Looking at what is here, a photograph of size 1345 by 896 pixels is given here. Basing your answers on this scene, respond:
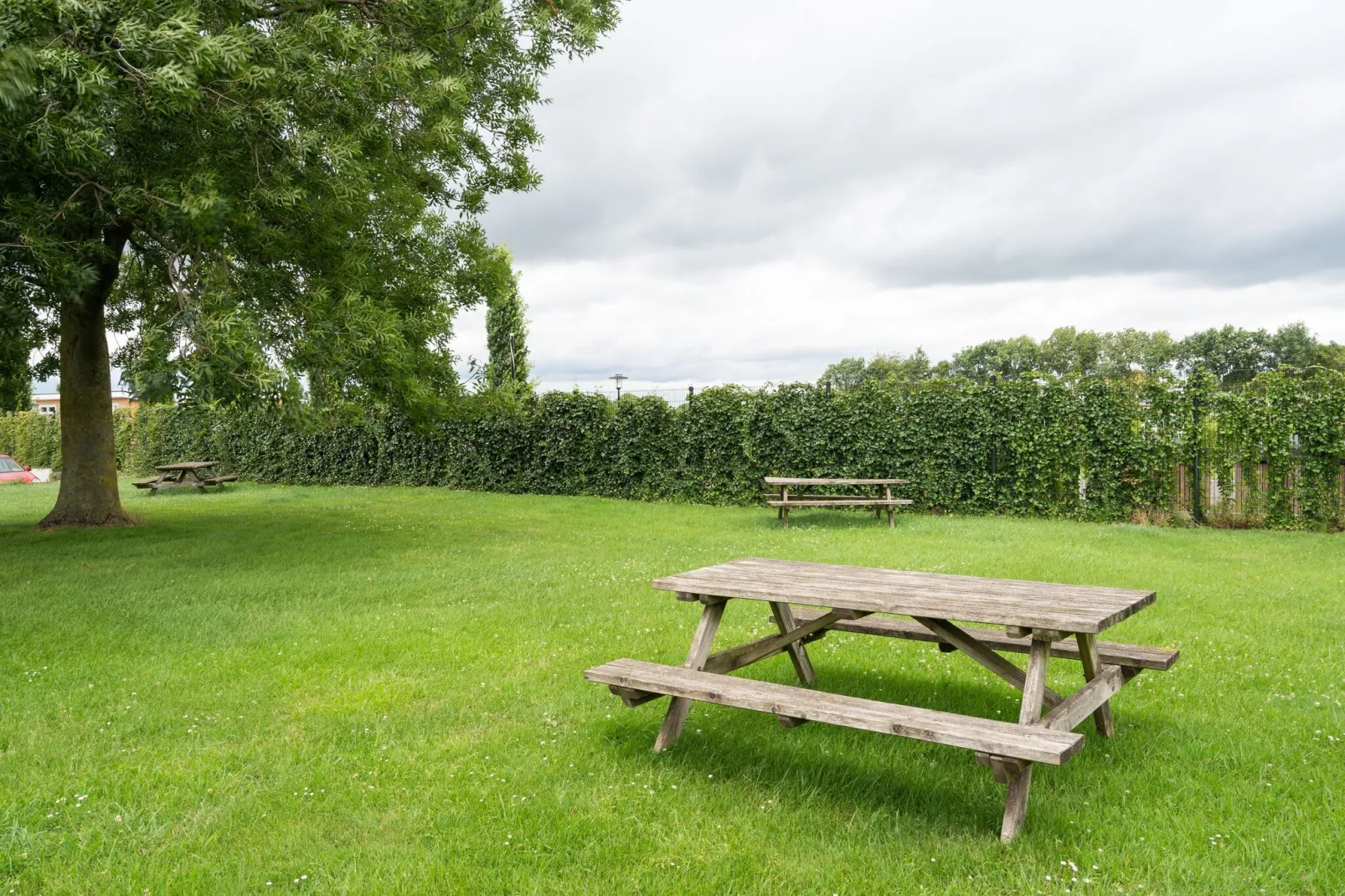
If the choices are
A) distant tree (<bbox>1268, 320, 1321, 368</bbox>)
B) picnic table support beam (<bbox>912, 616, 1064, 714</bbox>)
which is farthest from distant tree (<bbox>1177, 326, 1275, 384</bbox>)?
picnic table support beam (<bbox>912, 616, 1064, 714</bbox>)

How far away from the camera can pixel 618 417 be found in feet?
61.7

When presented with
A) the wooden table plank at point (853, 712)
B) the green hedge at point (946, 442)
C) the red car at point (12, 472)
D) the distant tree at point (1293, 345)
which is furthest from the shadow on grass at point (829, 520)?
the distant tree at point (1293, 345)

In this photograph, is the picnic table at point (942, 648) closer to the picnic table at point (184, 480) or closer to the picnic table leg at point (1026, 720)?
the picnic table leg at point (1026, 720)

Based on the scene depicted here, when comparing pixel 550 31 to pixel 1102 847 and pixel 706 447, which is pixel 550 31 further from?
pixel 1102 847

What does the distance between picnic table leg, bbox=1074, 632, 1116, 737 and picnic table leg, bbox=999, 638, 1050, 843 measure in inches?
18.0

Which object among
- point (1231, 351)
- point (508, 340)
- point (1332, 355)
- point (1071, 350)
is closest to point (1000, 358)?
point (1071, 350)

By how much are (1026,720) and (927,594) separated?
28.1 inches

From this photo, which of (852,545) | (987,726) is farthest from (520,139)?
(987,726)

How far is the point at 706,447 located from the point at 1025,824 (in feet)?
46.8

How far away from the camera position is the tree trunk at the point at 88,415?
39.9 feet

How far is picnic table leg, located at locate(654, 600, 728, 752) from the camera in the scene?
163 inches

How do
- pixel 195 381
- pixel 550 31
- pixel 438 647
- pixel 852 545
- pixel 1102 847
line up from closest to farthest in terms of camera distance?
pixel 1102 847 → pixel 438 647 → pixel 195 381 → pixel 852 545 → pixel 550 31

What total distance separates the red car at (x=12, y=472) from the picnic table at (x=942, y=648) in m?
30.5

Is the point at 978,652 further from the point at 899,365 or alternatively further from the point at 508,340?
the point at 899,365
